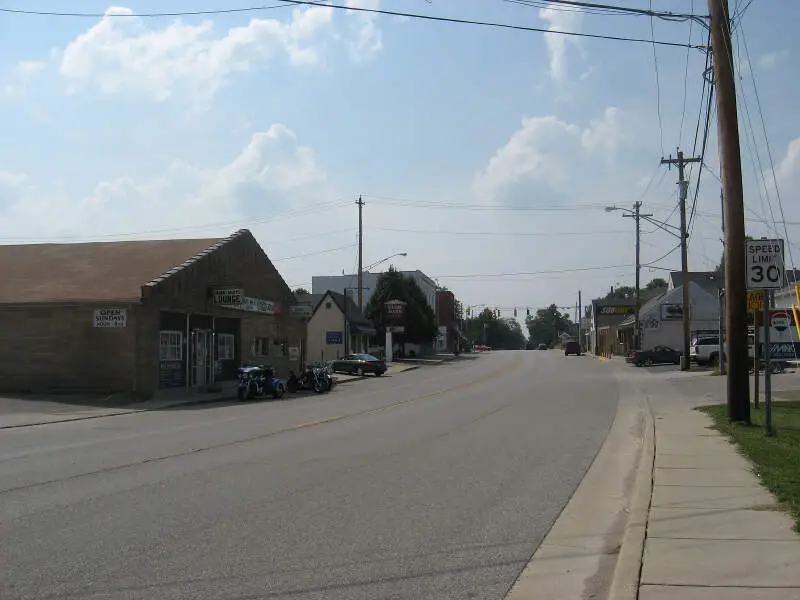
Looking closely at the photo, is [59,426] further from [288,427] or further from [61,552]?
[61,552]

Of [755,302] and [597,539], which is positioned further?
[755,302]

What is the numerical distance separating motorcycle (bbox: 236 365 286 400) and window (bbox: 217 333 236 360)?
6461 mm

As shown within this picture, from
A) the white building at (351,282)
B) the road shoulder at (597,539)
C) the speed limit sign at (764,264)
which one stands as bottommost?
the road shoulder at (597,539)

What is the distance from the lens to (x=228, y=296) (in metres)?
32.8

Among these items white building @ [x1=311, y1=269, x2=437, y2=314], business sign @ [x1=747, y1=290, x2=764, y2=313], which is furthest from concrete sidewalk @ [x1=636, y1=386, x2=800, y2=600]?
white building @ [x1=311, y1=269, x2=437, y2=314]

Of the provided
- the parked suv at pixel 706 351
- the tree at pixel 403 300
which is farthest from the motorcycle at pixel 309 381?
the tree at pixel 403 300

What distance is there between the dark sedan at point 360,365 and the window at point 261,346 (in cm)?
873

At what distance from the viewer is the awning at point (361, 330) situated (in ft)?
216

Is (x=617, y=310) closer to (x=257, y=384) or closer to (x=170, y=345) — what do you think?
(x=257, y=384)

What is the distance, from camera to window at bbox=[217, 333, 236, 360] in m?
35.6

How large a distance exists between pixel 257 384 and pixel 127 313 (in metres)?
5.09

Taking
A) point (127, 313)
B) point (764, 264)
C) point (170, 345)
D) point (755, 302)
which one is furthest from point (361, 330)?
point (764, 264)

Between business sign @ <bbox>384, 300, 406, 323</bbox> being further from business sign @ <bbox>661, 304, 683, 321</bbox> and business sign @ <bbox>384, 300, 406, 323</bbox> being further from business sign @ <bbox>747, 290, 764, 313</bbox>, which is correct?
business sign @ <bbox>747, 290, 764, 313</bbox>

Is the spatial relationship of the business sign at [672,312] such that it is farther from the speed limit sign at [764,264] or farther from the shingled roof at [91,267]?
the speed limit sign at [764,264]
